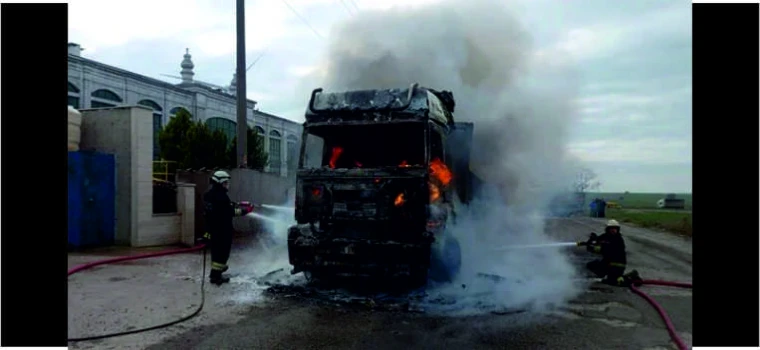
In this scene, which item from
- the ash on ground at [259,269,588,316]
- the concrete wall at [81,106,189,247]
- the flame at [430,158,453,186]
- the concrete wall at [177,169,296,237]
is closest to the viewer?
the ash on ground at [259,269,588,316]

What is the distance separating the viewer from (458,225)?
858 cm

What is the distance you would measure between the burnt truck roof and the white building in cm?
993

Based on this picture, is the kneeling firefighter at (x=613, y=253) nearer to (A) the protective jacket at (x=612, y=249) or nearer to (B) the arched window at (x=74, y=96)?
(A) the protective jacket at (x=612, y=249)

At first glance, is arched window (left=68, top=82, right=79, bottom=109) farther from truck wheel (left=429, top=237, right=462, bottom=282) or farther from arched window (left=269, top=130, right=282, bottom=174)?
truck wheel (left=429, top=237, right=462, bottom=282)

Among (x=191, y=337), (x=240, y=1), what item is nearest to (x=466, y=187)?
(x=191, y=337)

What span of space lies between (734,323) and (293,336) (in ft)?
12.3

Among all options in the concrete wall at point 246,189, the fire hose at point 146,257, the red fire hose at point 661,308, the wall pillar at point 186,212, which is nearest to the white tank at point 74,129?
the wall pillar at point 186,212

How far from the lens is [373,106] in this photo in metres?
7.66

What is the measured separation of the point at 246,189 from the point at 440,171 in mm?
9081

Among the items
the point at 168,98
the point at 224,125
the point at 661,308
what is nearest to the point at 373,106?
the point at 661,308

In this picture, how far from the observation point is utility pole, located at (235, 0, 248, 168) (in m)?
15.2

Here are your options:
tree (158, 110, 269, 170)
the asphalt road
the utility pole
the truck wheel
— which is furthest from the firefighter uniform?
tree (158, 110, 269, 170)

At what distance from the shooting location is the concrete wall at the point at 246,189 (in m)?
14.6

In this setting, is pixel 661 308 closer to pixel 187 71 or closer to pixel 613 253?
pixel 613 253
